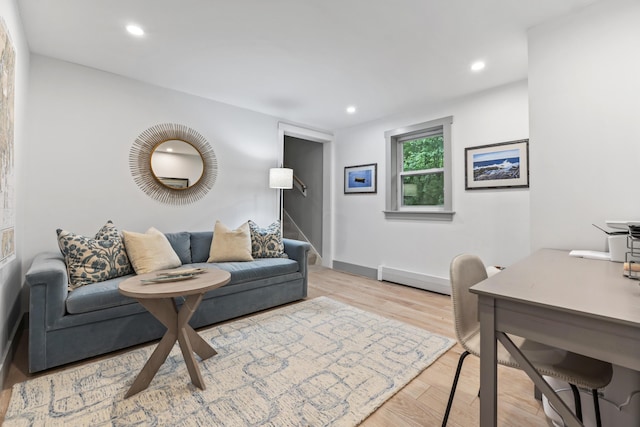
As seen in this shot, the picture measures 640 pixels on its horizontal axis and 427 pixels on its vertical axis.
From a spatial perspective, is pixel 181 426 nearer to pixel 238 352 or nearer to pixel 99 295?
pixel 238 352

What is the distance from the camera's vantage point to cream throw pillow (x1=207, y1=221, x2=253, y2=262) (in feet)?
9.95

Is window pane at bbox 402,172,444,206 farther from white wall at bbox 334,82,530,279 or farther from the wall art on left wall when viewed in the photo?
the wall art on left wall

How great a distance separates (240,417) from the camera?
1.42 meters

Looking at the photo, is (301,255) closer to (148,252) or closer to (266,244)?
(266,244)

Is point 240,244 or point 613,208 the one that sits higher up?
point 613,208

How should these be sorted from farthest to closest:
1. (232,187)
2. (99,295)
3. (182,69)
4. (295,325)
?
(232,187)
(182,69)
(295,325)
(99,295)

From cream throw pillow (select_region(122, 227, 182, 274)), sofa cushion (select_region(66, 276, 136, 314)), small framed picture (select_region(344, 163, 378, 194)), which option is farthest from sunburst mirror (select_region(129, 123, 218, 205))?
small framed picture (select_region(344, 163, 378, 194))

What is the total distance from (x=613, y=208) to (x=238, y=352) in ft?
8.76

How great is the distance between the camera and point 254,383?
5.55ft

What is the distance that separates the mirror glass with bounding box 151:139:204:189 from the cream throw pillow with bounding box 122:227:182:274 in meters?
0.84

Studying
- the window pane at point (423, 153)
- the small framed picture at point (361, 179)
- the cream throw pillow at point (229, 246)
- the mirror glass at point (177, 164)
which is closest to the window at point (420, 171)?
the window pane at point (423, 153)

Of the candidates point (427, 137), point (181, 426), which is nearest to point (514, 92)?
point (427, 137)

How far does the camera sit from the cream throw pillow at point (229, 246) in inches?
119

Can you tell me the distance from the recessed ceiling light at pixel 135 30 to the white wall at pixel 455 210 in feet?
10.2
